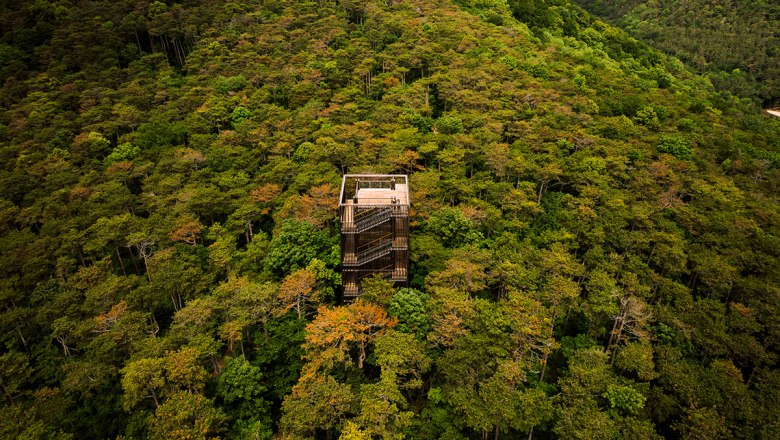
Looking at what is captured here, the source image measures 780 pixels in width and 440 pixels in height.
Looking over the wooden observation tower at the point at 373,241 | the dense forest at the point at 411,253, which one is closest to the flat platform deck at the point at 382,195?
the wooden observation tower at the point at 373,241

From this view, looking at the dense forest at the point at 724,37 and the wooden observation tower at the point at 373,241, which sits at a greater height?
the dense forest at the point at 724,37

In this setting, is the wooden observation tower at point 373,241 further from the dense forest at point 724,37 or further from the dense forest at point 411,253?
the dense forest at point 724,37

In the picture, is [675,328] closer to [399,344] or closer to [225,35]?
[399,344]

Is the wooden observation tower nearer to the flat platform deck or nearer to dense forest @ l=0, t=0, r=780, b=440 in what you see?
the flat platform deck

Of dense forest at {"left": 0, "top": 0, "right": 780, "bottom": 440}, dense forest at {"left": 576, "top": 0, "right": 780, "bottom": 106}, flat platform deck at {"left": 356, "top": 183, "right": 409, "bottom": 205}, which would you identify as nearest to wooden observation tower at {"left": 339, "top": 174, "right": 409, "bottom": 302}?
flat platform deck at {"left": 356, "top": 183, "right": 409, "bottom": 205}

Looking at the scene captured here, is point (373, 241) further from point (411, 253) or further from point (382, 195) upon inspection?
point (382, 195)

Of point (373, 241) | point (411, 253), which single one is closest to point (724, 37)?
point (411, 253)
